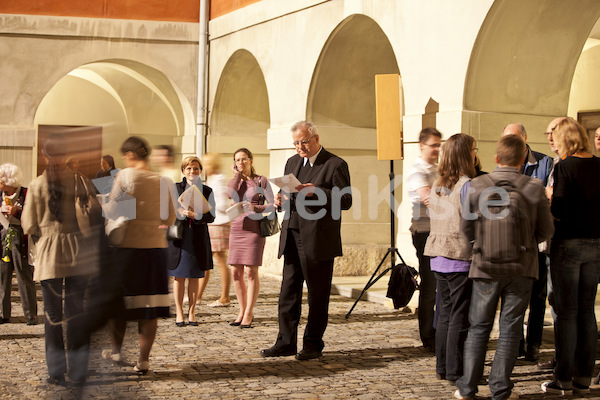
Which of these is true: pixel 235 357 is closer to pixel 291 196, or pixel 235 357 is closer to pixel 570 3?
pixel 291 196

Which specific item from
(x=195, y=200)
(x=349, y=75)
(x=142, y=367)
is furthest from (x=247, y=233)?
(x=349, y=75)

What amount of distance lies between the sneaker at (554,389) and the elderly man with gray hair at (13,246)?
15.8ft

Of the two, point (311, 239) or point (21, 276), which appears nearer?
point (311, 239)

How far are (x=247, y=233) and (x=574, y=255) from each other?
370 cm

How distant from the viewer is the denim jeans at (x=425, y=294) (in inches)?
277

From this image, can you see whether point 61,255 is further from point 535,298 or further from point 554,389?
point 535,298

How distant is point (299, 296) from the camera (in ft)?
22.5

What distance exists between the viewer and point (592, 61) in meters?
12.3

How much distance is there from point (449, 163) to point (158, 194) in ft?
6.25

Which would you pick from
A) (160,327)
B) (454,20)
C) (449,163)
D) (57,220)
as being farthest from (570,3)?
(57,220)

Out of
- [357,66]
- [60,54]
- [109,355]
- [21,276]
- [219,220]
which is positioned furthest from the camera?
[60,54]

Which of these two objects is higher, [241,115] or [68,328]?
[241,115]

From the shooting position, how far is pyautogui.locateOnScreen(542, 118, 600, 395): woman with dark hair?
18.2 ft

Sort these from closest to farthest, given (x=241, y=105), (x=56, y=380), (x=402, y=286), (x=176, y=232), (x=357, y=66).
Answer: (x=56, y=380) < (x=402, y=286) < (x=176, y=232) < (x=357, y=66) < (x=241, y=105)
